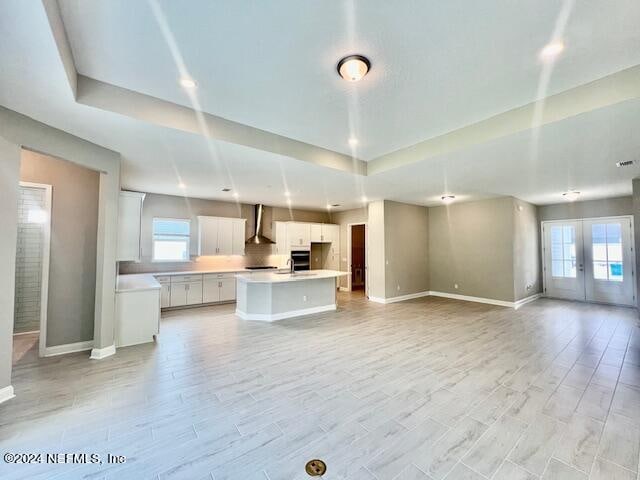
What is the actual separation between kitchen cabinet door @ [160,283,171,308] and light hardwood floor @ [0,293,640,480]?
2.00m

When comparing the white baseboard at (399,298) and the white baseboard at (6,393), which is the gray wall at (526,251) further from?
the white baseboard at (6,393)

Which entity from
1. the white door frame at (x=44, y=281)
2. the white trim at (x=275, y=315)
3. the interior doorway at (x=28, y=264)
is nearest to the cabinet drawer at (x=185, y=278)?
the white trim at (x=275, y=315)

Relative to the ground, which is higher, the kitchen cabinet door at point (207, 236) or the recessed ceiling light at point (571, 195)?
the recessed ceiling light at point (571, 195)

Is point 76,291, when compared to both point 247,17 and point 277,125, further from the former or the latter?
point 247,17

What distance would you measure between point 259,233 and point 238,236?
0.65 metres

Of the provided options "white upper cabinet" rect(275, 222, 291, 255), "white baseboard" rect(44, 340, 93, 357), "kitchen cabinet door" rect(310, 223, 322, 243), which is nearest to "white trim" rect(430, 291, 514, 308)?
"kitchen cabinet door" rect(310, 223, 322, 243)

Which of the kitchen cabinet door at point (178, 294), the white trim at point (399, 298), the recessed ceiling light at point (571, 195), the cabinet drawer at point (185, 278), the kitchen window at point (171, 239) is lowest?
the white trim at point (399, 298)

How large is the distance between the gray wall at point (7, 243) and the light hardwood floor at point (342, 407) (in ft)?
1.59

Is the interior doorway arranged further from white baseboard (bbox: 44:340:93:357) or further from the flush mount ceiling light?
the flush mount ceiling light

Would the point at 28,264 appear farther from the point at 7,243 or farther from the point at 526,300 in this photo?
the point at 526,300

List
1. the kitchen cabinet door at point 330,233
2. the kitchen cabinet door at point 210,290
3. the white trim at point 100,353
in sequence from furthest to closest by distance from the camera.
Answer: the kitchen cabinet door at point 330,233
the kitchen cabinet door at point 210,290
the white trim at point 100,353

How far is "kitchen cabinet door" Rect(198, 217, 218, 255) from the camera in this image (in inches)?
271

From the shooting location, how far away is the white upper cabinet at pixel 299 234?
826 cm

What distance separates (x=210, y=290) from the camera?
6641 millimetres
